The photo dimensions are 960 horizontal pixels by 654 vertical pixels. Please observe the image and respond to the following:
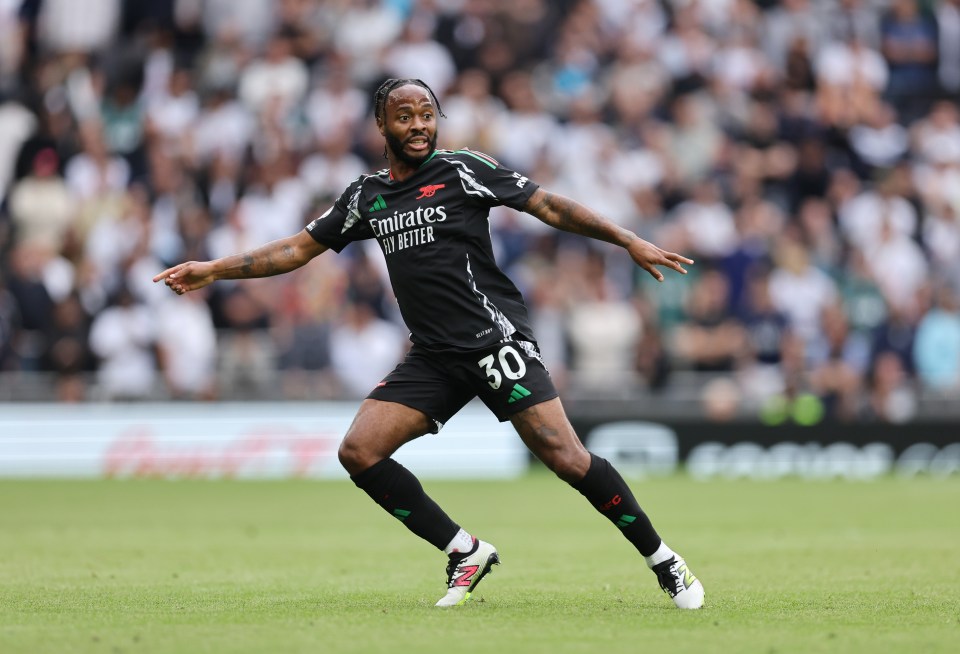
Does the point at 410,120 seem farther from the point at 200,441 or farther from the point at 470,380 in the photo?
the point at 200,441

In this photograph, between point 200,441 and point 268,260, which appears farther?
point 200,441

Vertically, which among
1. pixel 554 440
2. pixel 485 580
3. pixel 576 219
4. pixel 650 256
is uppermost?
pixel 576 219

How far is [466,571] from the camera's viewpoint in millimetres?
8516

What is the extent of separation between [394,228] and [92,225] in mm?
13318

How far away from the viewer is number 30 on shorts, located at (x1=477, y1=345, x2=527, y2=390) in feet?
27.4

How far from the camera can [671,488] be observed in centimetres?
1792

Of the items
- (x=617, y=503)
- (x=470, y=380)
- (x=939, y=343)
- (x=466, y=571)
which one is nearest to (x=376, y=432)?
(x=470, y=380)

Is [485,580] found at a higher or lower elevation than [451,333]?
lower

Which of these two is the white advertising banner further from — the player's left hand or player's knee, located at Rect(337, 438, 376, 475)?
the player's left hand

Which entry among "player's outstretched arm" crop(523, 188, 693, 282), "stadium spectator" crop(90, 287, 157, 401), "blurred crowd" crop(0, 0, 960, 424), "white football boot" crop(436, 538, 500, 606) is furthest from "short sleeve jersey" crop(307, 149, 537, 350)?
"stadium spectator" crop(90, 287, 157, 401)

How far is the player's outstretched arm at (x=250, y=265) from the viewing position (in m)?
8.63

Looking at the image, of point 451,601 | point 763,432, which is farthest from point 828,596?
point 763,432

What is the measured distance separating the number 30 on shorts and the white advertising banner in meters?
11.4

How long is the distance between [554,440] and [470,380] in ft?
1.99
